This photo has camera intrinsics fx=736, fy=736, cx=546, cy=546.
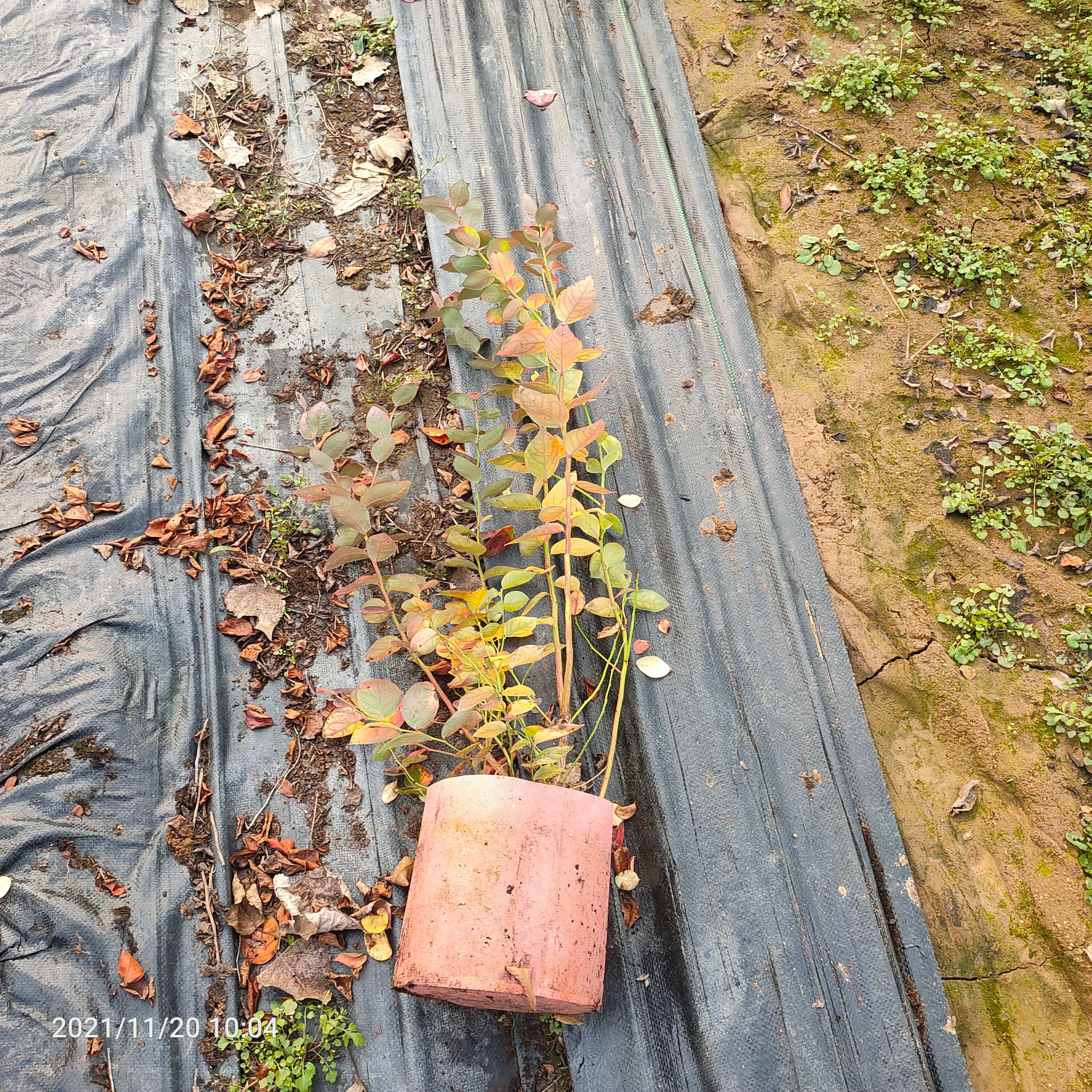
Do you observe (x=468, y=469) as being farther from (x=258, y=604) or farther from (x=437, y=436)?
(x=258, y=604)

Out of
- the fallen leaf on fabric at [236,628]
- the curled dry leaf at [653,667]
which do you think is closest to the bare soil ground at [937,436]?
the curled dry leaf at [653,667]

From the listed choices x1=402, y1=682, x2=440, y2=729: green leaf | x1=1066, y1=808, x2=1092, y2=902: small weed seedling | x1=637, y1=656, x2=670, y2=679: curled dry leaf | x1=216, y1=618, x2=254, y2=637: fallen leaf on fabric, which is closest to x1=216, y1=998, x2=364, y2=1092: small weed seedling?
x1=402, y1=682, x2=440, y2=729: green leaf

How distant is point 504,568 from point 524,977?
0.85m

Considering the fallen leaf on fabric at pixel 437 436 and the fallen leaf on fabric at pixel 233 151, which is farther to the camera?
the fallen leaf on fabric at pixel 233 151

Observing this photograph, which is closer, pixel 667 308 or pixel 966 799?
pixel 966 799

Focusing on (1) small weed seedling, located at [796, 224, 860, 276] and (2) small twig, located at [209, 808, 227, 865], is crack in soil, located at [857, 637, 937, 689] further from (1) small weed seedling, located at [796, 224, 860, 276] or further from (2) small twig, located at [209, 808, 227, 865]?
(2) small twig, located at [209, 808, 227, 865]

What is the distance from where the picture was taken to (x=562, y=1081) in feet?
5.29

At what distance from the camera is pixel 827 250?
2506mm

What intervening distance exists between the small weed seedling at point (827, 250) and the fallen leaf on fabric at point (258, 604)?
201 cm

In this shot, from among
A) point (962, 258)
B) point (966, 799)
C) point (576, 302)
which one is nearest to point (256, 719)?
point (576, 302)

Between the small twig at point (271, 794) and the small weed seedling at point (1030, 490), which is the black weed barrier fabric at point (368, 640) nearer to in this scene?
the small twig at point (271, 794)

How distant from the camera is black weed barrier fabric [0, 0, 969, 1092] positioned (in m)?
1.60

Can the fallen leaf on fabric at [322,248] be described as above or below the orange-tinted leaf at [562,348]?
below

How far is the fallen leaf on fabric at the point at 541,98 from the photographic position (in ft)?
8.46
